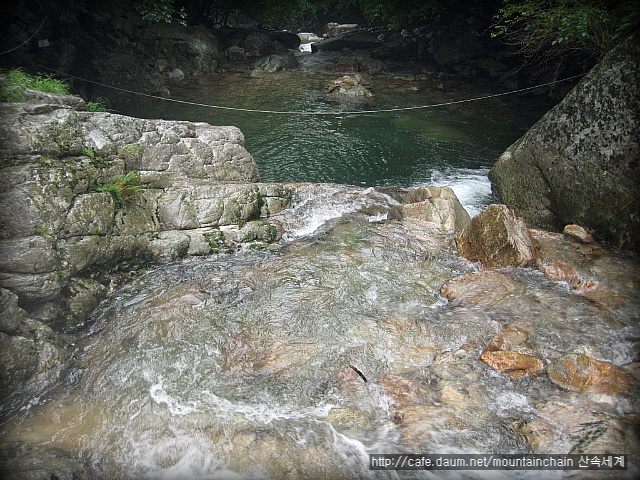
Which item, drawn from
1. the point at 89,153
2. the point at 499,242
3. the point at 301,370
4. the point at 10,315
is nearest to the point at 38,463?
the point at 10,315

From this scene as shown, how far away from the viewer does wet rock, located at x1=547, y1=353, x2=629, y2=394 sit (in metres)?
3.64

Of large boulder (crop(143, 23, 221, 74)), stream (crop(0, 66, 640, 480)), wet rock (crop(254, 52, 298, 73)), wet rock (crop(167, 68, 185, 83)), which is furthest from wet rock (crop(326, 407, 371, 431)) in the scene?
wet rock (crop(254, 52, 298, 73))

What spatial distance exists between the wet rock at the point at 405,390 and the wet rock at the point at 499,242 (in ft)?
8.74

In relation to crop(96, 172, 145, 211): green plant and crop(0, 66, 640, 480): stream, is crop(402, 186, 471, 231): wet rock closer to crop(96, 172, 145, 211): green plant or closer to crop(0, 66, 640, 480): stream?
crop(0, 66, 640, 480): stream

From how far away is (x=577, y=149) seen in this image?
648 cm

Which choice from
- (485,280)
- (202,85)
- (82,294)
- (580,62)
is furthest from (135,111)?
(580,62)

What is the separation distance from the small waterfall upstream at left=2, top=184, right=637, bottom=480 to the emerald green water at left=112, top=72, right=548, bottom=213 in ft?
13.3

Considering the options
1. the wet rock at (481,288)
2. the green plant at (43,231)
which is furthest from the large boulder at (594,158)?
the green plant at (43,231)

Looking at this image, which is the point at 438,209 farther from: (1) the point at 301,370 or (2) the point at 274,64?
(2) the point at 274,64

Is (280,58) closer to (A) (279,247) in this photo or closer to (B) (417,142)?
(B) (417,142)

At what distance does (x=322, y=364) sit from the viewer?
4227mm

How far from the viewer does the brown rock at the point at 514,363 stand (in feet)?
13.0

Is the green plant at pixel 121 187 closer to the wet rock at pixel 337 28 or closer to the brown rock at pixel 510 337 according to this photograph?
the brown rock at pixel 510 337

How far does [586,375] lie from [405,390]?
168 cm
